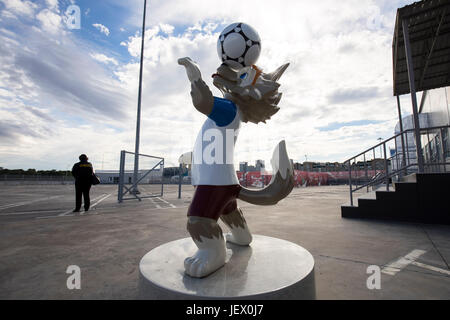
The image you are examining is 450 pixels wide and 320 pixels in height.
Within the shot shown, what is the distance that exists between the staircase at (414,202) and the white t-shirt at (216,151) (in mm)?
4075

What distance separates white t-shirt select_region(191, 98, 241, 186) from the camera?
5.41 ft

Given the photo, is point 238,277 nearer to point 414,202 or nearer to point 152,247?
point 152,247

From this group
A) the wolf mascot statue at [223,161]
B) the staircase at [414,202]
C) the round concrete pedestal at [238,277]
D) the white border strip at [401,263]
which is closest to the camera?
the round concrete pedestal at [238,277]

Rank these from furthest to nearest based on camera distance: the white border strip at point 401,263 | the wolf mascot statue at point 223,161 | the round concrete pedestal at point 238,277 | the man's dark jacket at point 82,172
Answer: the man's dark jacket at point 82,172
the white border strip at point 401,263
the wolf mascot statue at point 223,161
the round concrete pedestal at point 238,277

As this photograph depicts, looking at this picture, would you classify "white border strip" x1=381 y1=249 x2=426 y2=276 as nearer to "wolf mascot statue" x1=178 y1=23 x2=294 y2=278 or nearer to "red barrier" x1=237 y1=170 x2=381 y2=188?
"wolf mascot statue" x1=178 y1=23 x2=294 y2=278

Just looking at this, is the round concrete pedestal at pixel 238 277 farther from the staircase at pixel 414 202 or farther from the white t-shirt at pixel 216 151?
the staircase at pixel 414 202

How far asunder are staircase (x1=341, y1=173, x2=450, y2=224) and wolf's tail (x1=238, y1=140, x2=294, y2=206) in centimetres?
370

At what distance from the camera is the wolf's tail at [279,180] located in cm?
176

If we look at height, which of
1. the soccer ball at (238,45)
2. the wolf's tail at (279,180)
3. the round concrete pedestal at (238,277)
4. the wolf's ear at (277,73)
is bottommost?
the round concrete pedestal at (238,277)

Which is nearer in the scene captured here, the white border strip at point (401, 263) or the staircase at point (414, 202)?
→ the white border strip at point (401, 263)

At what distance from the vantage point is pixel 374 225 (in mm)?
3865

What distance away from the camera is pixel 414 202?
4145mm

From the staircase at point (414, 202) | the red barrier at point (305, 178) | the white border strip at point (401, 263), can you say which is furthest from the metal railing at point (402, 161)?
the red barrier at point (305, 178)
